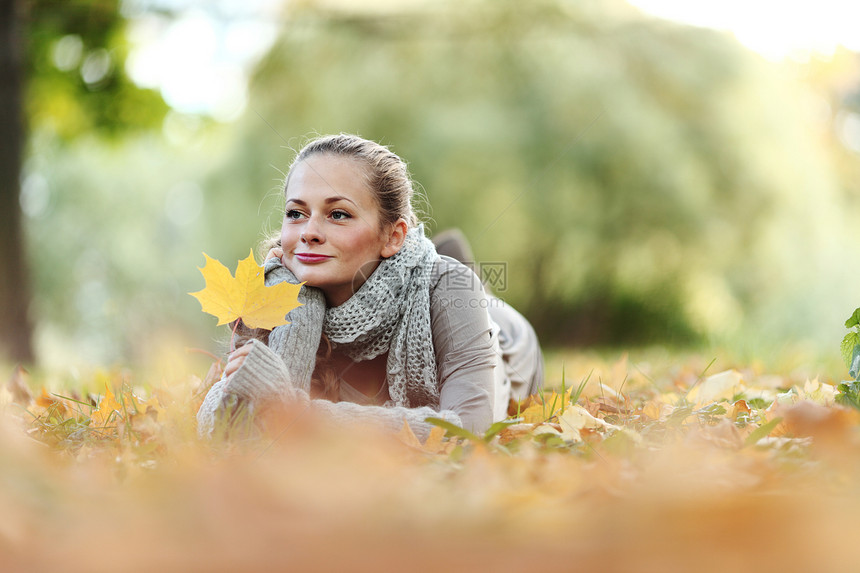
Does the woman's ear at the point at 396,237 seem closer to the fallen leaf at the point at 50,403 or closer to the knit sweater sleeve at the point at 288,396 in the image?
the knit sweater sleeve at the point at 288,396

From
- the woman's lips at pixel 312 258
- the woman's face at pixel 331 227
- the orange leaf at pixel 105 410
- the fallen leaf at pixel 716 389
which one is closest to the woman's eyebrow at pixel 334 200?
the woman's face at pixel 331 227

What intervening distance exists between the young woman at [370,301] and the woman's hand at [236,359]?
0.14 meters

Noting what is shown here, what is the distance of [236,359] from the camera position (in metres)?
1.73

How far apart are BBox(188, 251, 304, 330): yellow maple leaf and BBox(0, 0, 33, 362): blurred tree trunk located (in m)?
4.89

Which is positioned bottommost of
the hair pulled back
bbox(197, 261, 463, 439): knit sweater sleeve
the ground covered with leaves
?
bbox(197, 261, 463, 439): knit sweater sleeve

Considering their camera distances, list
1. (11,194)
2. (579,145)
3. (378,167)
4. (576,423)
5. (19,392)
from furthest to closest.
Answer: (579,145) → (11,194) → (19,392) → (378,167) → (576,423)

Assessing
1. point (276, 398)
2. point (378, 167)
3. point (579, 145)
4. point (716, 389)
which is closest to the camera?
point (276, 398)

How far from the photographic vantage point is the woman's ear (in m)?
2.18

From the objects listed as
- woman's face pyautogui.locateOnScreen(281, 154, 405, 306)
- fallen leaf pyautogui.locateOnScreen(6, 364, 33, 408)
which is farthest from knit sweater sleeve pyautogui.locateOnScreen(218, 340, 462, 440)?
fallen leaf pyautogui.locateOnScreen(6, 364, 33, 408)

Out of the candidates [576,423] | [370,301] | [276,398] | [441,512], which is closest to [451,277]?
[370,301]

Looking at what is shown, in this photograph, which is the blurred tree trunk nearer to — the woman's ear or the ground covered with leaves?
the woman's ear

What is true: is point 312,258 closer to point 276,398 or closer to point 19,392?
point 276,398

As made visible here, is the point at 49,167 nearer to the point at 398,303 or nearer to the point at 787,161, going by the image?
the point at 787,161

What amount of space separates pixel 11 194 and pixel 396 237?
5083 millimetres
